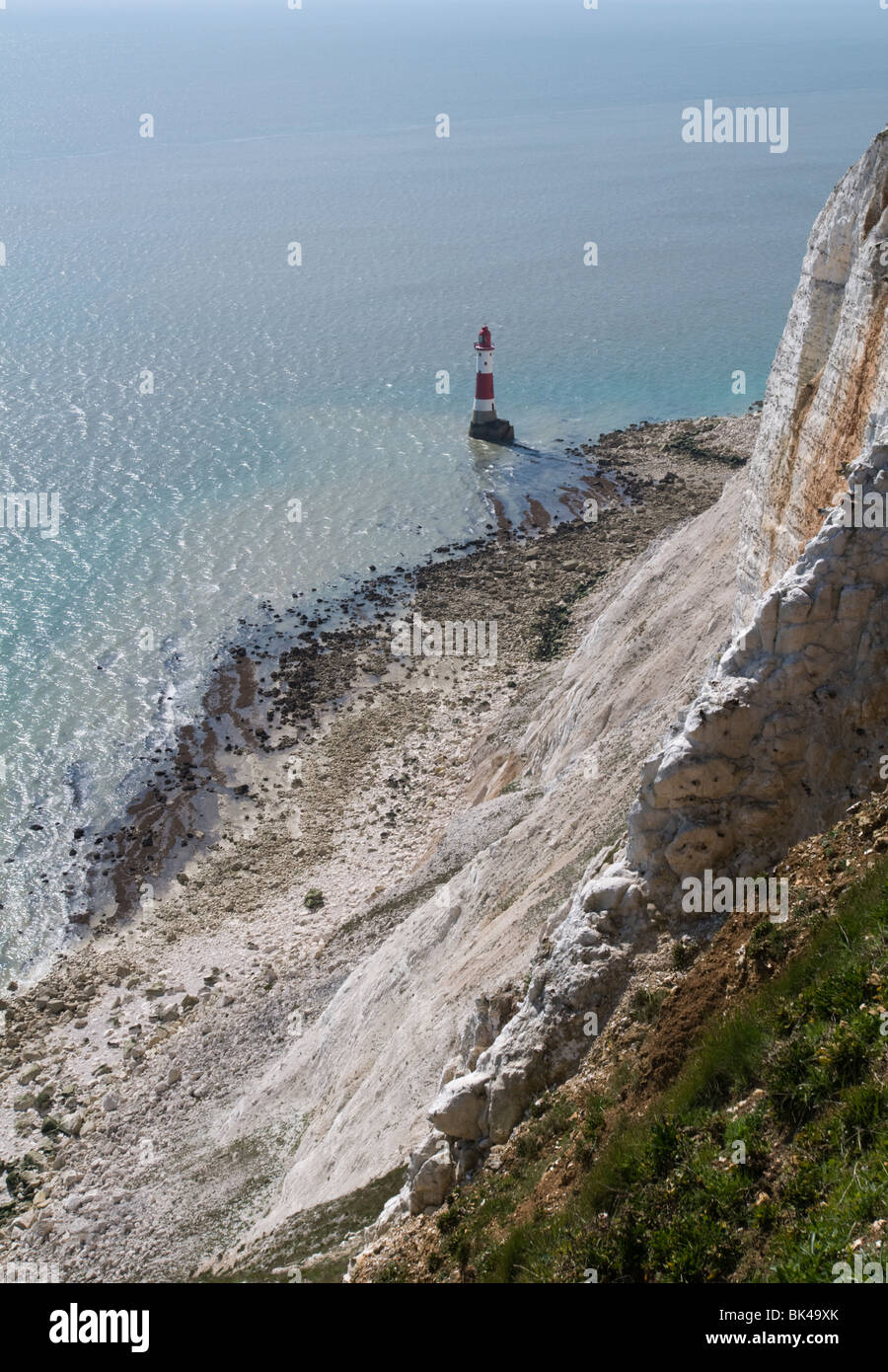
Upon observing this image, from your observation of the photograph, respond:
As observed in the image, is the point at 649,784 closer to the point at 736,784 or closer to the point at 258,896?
the point at 736,784

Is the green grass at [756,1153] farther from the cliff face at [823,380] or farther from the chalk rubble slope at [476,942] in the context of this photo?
Answer: the cliff face at [823,380]

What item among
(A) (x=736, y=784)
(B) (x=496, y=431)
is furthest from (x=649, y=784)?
(B) (x=496, y=431)

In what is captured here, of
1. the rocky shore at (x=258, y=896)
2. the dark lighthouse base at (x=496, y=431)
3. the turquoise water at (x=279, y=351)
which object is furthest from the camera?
the dark lighthouse base at (x=496, y=431)

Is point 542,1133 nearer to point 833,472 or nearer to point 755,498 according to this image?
point 833,472

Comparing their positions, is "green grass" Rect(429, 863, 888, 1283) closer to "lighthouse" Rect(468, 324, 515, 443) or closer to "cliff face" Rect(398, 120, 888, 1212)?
"cliff face" Rect(398, 120, 888, 1212)

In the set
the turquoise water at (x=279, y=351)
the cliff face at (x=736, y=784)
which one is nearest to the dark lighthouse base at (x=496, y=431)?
the turquoise water at (x=279, y=351)

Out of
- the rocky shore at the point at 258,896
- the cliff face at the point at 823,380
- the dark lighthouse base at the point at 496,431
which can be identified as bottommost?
the rocky shore at the point at 258,896

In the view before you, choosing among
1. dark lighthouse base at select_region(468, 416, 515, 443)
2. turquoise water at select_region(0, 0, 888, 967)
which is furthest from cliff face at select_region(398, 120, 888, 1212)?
dark lighthouse base at select_region(468, 416, 515, 443)
